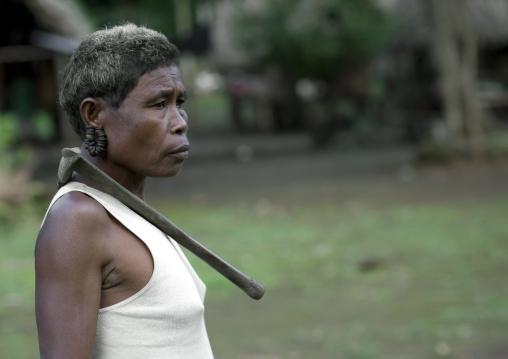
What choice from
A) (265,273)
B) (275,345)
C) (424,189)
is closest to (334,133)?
(424,189)

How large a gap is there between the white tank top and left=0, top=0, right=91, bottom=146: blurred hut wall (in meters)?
11.0

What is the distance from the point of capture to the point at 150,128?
5.35 ft

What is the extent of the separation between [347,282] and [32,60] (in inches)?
449

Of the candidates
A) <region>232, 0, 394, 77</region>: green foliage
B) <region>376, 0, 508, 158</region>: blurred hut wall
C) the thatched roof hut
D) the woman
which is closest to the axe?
the woman

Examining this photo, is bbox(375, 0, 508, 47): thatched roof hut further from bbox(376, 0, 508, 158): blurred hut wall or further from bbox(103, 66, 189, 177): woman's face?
bbox(103, 66, 189, 177): woman's face

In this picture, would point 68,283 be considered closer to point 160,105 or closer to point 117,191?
point 117,191

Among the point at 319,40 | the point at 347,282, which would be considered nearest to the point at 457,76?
the point at 319,40

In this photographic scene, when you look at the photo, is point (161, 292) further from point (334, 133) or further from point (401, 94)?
point (401, 94)

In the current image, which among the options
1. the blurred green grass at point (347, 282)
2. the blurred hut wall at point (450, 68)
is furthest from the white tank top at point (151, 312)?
the blurred hut wall at point (450, 68)

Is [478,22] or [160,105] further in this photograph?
[478,22]

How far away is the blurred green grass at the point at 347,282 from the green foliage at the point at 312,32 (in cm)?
676

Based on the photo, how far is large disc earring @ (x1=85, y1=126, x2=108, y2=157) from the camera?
5.30ft

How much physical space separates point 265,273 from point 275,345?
65.9 inches

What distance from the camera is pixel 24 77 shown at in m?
17.0
